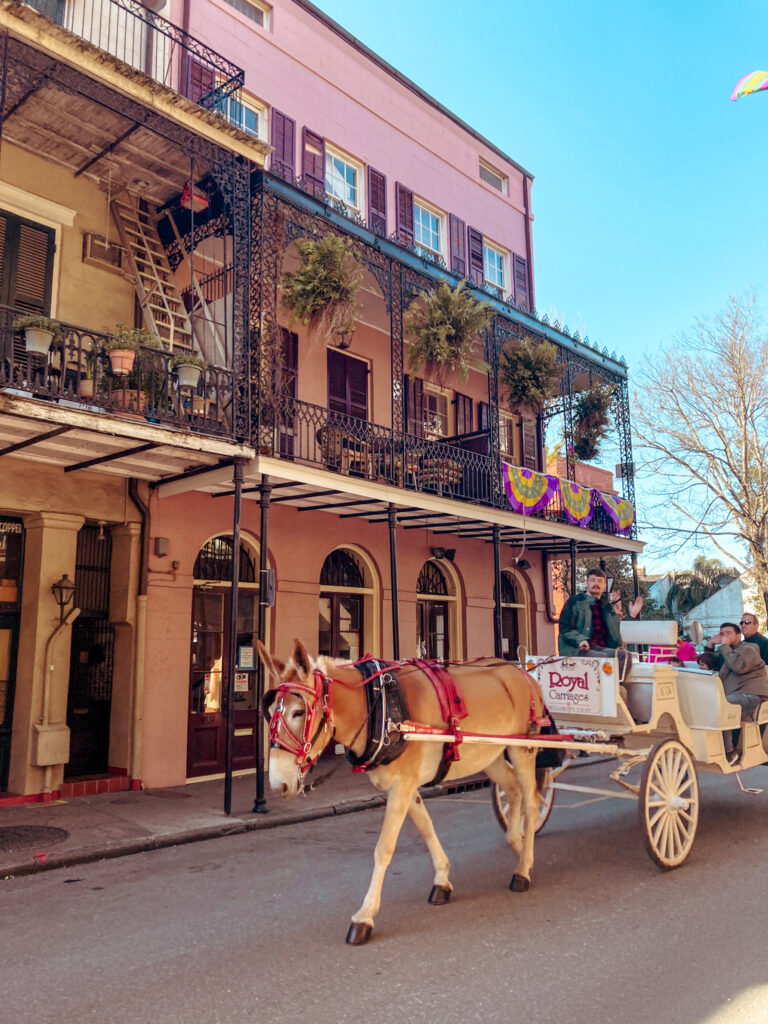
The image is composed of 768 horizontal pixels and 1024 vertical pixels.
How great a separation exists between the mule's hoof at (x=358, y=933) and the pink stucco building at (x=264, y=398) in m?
5.14

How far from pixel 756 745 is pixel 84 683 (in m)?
8.22

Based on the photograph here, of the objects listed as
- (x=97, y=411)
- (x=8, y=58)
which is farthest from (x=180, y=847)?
(x=8, y=58)

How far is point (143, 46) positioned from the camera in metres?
11.9

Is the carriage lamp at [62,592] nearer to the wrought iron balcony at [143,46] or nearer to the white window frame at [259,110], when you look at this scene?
the wrought iron balcony at [143,46]

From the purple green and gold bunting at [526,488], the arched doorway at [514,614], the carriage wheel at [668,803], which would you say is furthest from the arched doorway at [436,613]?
the carriage wheel at [668,803]

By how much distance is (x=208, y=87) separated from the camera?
40.4ft

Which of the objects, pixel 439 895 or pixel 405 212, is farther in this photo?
pixel 405 212

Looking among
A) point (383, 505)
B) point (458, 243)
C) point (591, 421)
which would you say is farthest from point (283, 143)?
point (591, 421)

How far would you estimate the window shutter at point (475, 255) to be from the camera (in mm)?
17547

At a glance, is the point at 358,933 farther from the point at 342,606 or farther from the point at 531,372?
the point at 531,372

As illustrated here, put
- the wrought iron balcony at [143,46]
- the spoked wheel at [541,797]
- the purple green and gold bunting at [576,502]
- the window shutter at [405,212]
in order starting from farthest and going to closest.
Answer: the window shutter at [405,212]
the purple green and gold bunting at [576,502]
the wrought iron balcony at [143,46]
the spoked wheel at [541,797]

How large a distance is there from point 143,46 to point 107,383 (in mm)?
6293

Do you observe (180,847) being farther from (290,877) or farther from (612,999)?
(612,999)

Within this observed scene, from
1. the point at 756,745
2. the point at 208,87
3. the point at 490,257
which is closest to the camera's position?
the point at 756,745
